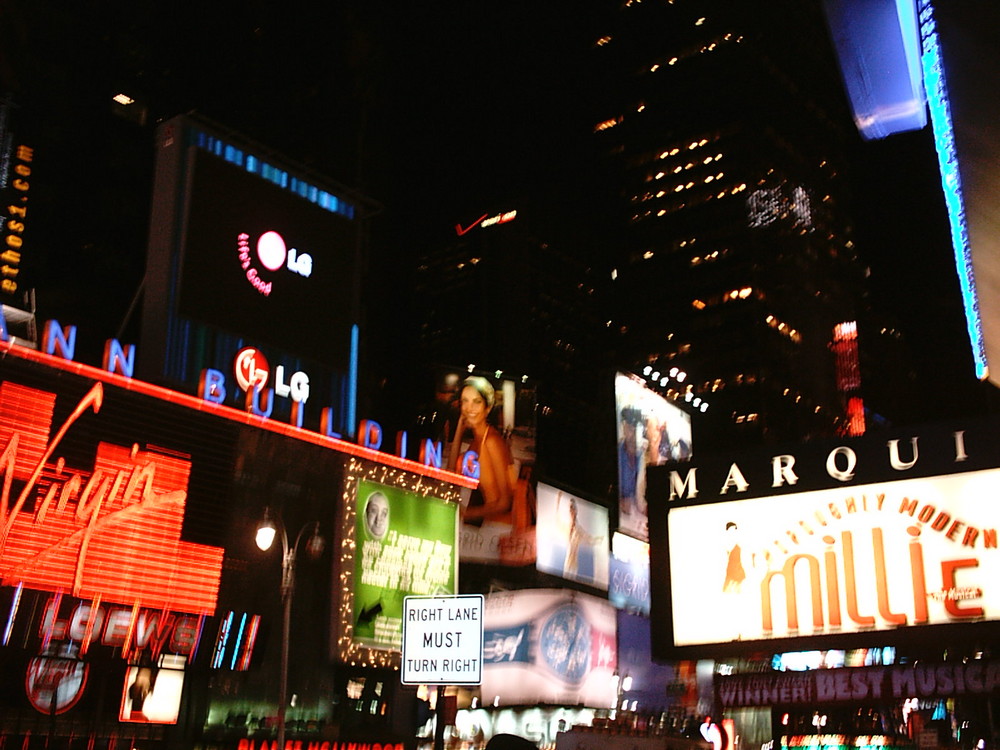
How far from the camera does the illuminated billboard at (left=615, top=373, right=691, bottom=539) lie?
45031 millimetres

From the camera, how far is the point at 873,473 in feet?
27.3

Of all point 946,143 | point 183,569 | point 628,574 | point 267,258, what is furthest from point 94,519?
point 628,574

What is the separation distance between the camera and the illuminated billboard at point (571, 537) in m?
45.7

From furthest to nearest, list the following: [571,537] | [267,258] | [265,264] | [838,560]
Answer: [571,537]
[267,258]
[265,264]
[838,560]

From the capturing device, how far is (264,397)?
98.6 ft

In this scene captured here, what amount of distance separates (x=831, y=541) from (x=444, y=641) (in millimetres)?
3773

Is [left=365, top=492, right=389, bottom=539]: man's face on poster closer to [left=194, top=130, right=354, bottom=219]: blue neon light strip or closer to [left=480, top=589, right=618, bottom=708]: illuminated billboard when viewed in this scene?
[left=194, top=130, right=354, bottom=219]: blue neon light strip

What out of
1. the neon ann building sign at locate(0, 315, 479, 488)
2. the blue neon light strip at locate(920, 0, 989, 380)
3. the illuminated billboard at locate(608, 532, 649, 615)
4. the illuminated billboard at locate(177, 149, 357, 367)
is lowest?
the blue neon light strip at locate(920, 0, 989, 380)

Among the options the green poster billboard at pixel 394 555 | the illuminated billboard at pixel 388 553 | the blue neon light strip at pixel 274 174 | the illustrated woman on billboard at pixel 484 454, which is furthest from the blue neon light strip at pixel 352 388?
the illustrated woman on billboard at pixel 484 454

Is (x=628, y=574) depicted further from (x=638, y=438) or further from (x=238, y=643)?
(x=238, y=643)

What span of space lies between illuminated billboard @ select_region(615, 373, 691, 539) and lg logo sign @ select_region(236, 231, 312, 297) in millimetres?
17364

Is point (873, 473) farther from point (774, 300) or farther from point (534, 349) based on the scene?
point (774, 300)

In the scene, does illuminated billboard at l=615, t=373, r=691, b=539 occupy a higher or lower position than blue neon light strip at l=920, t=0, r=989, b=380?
higher

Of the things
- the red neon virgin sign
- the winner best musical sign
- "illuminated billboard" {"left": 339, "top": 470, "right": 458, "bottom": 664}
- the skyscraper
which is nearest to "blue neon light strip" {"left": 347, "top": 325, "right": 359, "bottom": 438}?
"illuminated billboard" {"left": 339, "top": 470, "right": 458, "bottom": 664}
